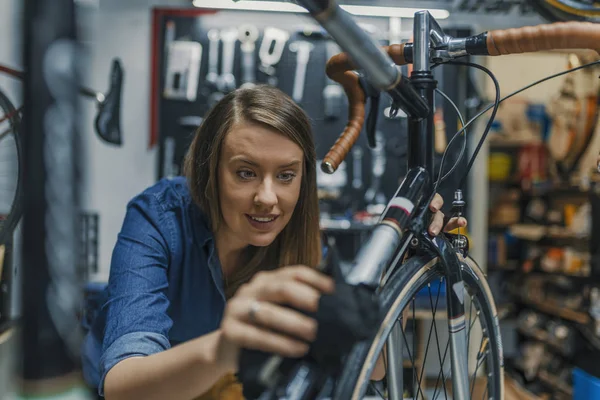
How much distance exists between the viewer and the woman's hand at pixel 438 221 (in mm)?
646

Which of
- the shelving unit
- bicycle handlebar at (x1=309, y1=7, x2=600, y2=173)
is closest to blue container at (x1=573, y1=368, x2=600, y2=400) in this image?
bicycle handlebar at (x1=309, y1=7, x2=600, y2=173)

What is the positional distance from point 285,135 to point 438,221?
0.22 m

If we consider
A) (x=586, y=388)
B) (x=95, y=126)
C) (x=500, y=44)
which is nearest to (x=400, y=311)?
(x=500, y=44)

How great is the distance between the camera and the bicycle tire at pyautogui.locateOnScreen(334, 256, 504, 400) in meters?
0.46

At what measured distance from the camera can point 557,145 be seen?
240cm

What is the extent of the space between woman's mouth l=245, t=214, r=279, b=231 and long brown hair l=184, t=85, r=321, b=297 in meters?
0.08

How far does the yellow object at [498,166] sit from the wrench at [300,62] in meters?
1.78

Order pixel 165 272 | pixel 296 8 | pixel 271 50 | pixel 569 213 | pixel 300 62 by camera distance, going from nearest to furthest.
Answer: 1. pixel 165 272
2. pixel 296 8
3. pixel 300 62
4. pixel 271 50
5. pixel 569 213

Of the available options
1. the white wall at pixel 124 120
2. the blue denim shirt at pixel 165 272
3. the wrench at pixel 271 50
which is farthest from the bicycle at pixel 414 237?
the wrench at pixel 271 50

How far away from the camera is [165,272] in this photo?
2.17ft

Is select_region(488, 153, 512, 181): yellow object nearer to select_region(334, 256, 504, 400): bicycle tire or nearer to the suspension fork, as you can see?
select_region(334, 256, 504, 400): bicycle tire

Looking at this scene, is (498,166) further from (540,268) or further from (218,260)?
(218,260)

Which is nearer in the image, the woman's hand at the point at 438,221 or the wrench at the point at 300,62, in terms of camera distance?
the woman's hand at the point at 438,221

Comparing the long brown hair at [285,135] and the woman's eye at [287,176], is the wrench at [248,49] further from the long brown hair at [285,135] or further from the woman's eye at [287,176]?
the woman's eye at [287,176]
